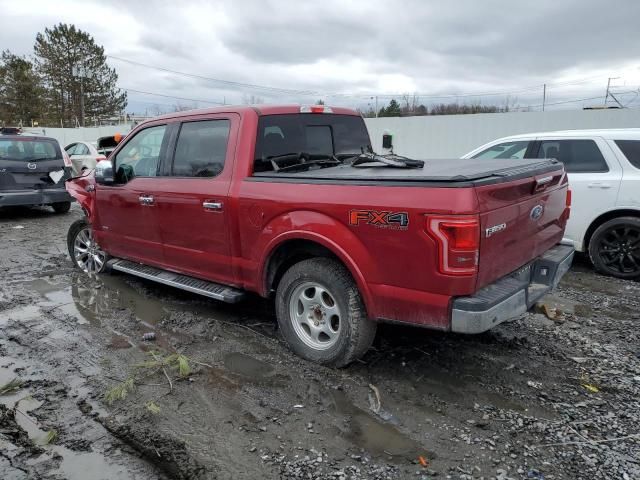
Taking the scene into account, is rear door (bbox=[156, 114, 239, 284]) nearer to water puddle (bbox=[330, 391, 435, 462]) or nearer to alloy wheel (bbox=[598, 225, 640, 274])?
water puddle (bbox=[330, 391, 435, 462])

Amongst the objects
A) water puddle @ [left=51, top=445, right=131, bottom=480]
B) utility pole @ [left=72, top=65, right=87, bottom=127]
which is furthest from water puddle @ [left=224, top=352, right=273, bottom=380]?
utility pole @ [left=72, top=65, right=87, bottom=127]

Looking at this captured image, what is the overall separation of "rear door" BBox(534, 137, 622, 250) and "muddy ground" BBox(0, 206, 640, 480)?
56.8 inches

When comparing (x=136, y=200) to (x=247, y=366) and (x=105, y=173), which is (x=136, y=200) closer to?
(x=105, y=173)

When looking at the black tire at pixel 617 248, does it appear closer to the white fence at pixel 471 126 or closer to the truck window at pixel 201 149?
the truck window at pixel 201 149

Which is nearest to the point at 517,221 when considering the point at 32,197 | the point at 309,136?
the point at 309,136

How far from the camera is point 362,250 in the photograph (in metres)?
3.30

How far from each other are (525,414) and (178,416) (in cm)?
218

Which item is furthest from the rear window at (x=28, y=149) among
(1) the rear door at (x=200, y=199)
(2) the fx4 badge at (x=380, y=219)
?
(2) the fx4 badge at (x=380, y=219)

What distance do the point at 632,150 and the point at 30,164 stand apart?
10463mm

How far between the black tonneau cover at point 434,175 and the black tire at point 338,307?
62 cm

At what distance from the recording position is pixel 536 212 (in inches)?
143

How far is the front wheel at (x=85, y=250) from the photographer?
6219 mm

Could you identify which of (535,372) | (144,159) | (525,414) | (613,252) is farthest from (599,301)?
(144,159)

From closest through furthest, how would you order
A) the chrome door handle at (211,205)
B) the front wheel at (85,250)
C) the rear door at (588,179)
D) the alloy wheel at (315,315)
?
1. the alloy wheel at (315,315)
2. the chrome door handle at (211,205)
3. the rear door at (588,179)
4. the front wheel at (85,250)
